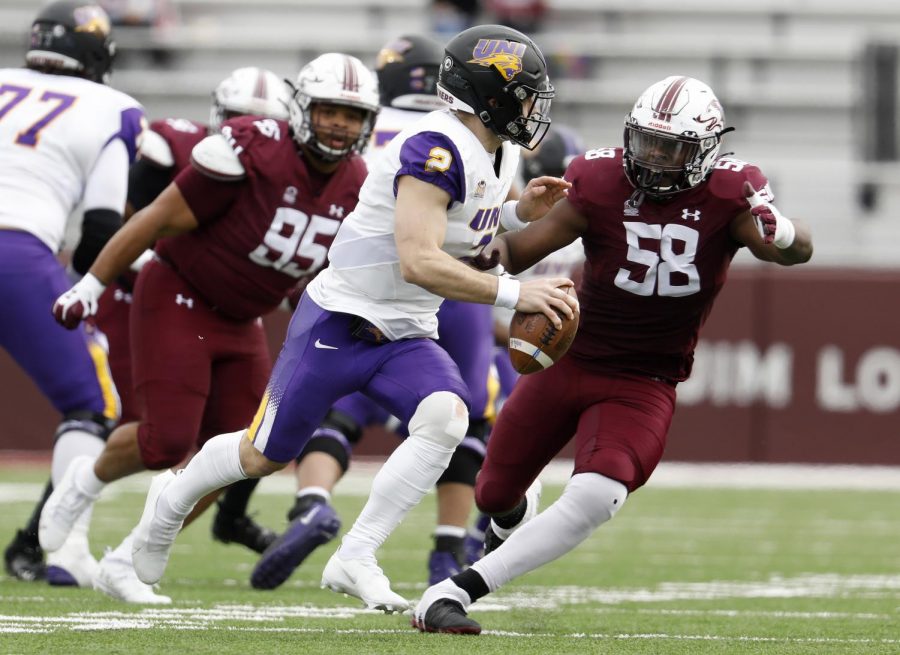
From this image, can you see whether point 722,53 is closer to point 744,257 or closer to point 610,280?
point 744,257

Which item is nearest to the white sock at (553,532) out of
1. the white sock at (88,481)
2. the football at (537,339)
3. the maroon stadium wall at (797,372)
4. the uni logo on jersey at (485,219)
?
the football at (537,339)

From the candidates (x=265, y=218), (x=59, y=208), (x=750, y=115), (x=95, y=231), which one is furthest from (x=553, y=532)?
(x=750, y=115)

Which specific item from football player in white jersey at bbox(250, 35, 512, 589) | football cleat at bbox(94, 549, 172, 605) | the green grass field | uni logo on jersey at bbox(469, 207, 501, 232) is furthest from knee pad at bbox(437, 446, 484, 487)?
uni logo on jersey at bbox(469, 207, 501, 232)

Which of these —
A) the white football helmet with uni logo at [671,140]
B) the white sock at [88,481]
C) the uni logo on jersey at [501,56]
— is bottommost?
the white sock at [88,481]

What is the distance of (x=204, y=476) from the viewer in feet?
15.3

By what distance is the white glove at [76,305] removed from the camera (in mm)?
5172

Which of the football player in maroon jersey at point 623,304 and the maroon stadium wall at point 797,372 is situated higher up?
the football player in maroon jersey at point 623,304

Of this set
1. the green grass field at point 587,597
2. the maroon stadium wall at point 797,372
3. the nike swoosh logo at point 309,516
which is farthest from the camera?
the maroon stadium wall at point 797,372

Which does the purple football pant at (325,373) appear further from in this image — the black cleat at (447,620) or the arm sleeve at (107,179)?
the arm sleeve at (107,179)

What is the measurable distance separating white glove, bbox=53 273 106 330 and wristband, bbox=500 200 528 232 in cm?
136

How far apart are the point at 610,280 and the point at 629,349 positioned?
207 millimetres

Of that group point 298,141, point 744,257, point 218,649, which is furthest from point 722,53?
point 218,649

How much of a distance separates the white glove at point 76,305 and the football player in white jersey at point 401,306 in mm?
808

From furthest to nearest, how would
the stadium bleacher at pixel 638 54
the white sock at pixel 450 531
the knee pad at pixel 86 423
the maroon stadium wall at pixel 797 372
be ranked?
the stadium bleacher at pixel 638 54, the maroon stadium wall at pixel 797 372, the white sock at pixel 450 531, the knee pad at pixel 86 423
